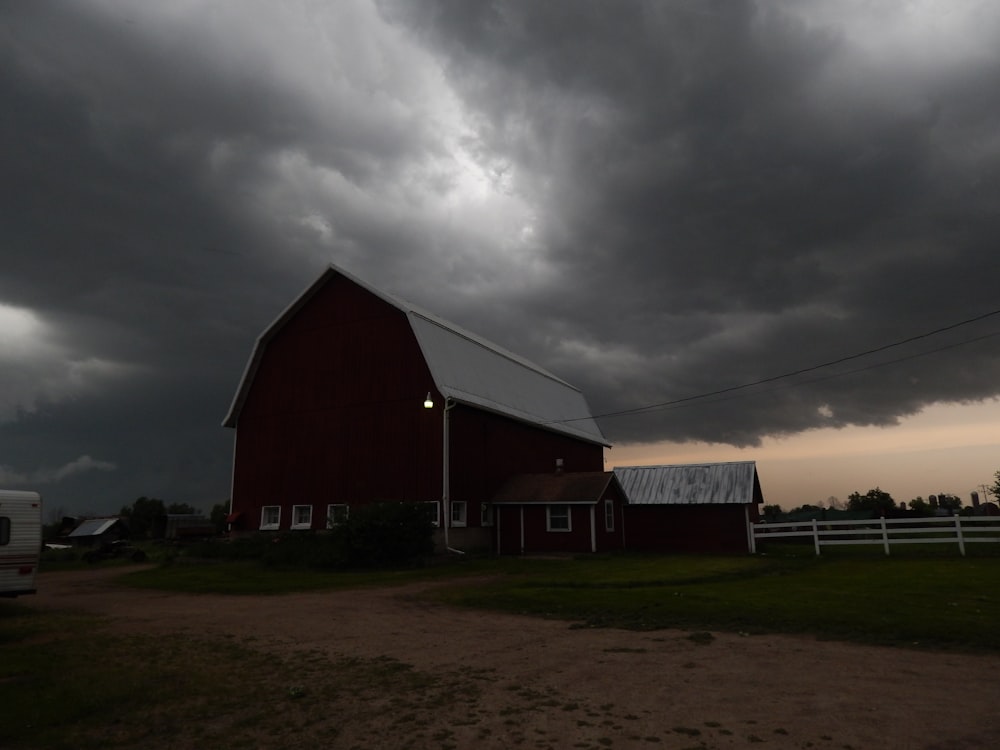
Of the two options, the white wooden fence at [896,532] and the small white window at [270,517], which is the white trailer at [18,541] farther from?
the white wooden fence at [896,532]

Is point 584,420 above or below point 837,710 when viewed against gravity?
above

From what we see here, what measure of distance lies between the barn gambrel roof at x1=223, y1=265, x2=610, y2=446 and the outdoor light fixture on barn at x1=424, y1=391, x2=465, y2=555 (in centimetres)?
52

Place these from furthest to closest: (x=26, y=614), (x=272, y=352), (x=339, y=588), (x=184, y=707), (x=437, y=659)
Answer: (x=272, y=352), (x=339, y=588), (x=26, y=614), (x=437, y=659), (x=184, y=707)

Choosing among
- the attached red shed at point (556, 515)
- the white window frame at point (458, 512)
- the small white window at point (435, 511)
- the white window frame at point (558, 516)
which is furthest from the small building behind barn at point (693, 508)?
the small white window at point (435, 511)

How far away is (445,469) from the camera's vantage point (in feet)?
92.0

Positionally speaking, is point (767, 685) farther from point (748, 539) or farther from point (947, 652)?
point (748, 539)

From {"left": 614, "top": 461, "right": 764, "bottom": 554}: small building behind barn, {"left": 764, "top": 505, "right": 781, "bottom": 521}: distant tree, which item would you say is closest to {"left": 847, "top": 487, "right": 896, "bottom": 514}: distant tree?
{"left": 764, "top": 505, "right": 781, "bottom": 521}: distant tree

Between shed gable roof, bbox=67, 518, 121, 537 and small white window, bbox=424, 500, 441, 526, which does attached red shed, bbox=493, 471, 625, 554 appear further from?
shed gable roof, bbox=67, 518, 121, 537

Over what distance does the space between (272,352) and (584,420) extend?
22.1 meters

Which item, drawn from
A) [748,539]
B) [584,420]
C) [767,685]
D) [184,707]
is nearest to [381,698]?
[184,707]

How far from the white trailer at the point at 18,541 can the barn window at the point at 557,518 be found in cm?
1981

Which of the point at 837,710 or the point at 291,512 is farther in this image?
the point at 291,512

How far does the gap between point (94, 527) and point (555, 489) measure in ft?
118

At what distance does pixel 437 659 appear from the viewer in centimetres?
970
